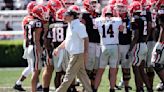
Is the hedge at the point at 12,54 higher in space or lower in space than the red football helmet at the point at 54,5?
lower

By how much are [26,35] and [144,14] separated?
2.63 m

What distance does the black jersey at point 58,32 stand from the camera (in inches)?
576

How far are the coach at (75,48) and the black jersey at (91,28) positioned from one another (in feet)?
5.08

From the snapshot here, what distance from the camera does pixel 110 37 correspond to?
14906 millimetres

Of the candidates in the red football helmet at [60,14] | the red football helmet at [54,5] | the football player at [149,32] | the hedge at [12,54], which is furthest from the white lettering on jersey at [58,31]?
the hedge at [12,54]

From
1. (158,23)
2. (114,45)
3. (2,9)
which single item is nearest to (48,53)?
(114,45)

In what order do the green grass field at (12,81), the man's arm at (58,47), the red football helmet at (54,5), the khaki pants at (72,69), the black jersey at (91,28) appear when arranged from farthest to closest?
the green grass field at (12,81), the black jersey at (91,28), the red football helmet at (54,5), the man's arm at (58,47), the khaki pants at (72,69)

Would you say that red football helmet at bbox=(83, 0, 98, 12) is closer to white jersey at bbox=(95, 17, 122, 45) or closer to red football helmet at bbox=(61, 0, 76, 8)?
red football helmet at bbox=(61, 0, 76, 8)

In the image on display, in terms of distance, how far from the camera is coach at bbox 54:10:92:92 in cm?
1351

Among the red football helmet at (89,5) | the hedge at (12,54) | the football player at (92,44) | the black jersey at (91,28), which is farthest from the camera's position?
the hedge at (12,54)

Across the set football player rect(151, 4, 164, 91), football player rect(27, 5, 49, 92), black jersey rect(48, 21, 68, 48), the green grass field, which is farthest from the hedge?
football player rect(151, 4, 164, 91)

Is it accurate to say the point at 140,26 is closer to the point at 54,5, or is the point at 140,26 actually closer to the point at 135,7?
the point at 135,7

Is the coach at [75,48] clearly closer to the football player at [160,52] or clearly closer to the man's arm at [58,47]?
the man's arm at [58,47]

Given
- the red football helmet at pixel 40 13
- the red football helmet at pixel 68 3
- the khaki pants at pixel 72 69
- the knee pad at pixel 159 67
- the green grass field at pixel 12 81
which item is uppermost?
the red football helmet at pixel 68 3
